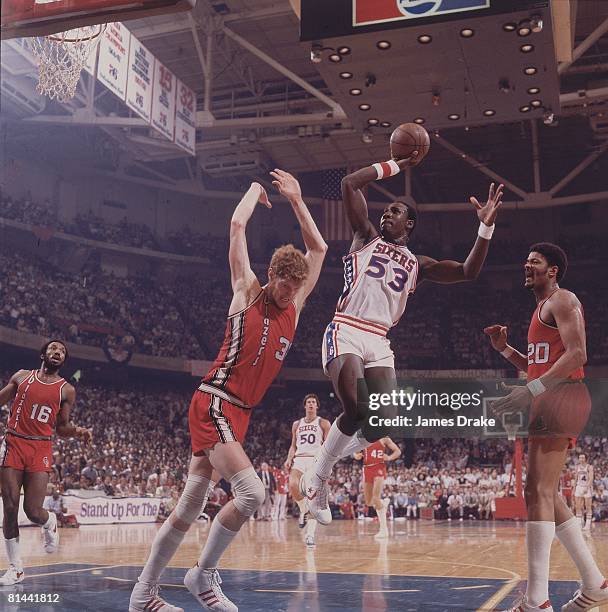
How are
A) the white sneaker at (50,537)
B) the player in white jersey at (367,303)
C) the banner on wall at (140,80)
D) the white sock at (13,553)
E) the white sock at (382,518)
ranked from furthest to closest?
the banner on wall at (140,80), the white sock at (382,518), the white sneaker at (50,537), the white sock at (13,553), the player in white jersey at (367,303)

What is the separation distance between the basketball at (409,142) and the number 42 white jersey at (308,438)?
483 cm

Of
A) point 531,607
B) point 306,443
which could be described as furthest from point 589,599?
point 306,443

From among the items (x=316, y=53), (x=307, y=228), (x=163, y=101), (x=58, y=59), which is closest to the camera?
(x=307, y=228)


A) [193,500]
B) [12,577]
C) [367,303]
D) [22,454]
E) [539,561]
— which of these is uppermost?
[367,303]

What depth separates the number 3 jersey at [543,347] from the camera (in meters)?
4.15

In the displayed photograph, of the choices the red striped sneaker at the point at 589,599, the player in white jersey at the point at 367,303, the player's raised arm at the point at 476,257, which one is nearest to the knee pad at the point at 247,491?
the player in white jersey at the point at 367,303

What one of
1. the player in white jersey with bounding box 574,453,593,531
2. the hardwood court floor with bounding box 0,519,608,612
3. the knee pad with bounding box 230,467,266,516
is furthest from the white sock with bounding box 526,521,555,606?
the player in white jersey with bounding box 574,453,593,531

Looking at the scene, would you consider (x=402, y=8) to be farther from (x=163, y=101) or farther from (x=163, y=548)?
(x=163, y=101)

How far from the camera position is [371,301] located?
493 centimetres

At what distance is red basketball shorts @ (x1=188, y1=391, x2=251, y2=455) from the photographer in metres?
3.92

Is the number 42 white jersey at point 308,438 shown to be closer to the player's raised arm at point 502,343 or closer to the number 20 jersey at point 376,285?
the number 20 jersey at point 376,285

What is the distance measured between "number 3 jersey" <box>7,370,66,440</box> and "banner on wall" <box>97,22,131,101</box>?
783cm

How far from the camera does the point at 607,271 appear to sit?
69.6ft

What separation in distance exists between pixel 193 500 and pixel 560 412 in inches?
82.5
